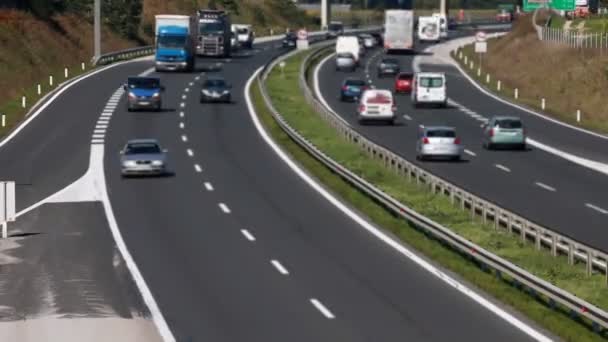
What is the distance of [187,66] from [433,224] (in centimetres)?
6899

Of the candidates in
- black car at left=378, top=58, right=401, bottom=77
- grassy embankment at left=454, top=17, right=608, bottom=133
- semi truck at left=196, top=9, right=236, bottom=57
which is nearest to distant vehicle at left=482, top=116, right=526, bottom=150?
grassy embankment at left=454, top=17, right=608, bottom=133

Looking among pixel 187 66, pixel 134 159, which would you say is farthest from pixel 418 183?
pixel 187 66

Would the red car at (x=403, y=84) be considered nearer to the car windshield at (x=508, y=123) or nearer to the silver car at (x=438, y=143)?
the car windshield at (x=508, y=123)

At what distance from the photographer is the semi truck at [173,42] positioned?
103500 millimetres

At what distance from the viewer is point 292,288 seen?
33.2 m

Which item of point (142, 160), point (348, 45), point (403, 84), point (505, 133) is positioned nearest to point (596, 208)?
point (142, 160)

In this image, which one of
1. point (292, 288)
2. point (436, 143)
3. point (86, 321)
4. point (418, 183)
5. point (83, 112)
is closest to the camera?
point (86, 321)

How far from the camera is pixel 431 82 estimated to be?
86688mm

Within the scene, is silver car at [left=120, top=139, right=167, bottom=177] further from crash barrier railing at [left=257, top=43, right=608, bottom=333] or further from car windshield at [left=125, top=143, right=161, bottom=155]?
crash barrier railing at [left=257, top=43, right=608, bottom=333]

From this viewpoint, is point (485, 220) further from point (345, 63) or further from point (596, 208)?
point (345, 63)

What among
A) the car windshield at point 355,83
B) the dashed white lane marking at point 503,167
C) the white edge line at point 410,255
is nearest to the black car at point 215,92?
the car windshield at point 355,83

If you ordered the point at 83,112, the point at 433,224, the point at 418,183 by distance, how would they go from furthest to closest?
the point at 83,112
the point at 418,183
the point at 433,224

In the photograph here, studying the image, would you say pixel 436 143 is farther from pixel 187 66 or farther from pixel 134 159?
pixel 187 66

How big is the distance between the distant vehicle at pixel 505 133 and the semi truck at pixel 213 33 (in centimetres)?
5612
